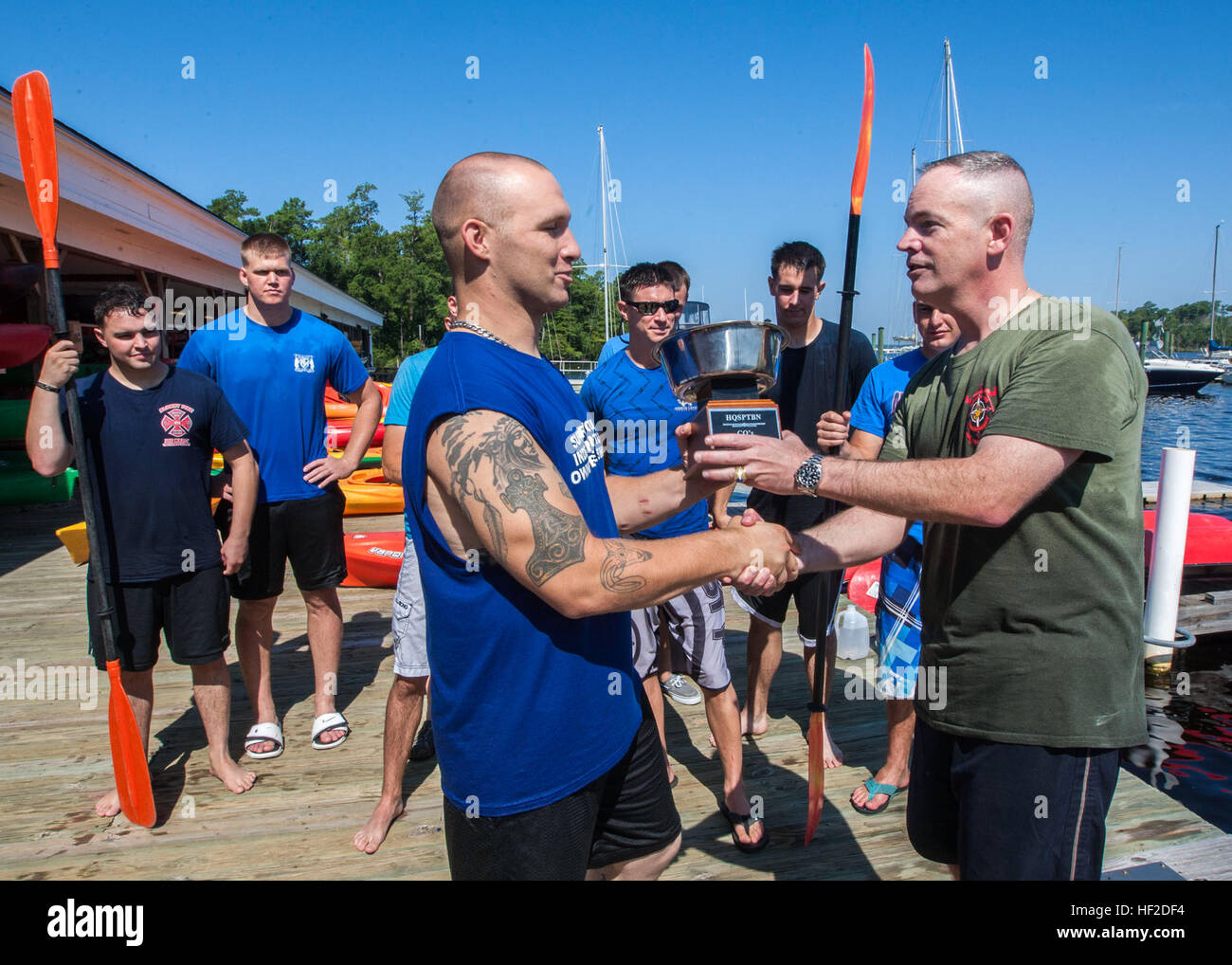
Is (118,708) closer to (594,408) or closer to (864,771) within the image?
(594,408)

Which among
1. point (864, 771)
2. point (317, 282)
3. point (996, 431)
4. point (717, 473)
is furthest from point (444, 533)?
point (317, 282)

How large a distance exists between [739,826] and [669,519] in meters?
1.42

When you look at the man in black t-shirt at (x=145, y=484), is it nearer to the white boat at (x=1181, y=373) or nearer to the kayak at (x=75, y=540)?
the kayak at (x=75, y=540)

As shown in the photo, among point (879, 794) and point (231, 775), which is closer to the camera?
point (879, 794)

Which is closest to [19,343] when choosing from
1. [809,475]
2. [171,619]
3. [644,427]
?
[171,619]

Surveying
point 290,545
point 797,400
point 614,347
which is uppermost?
point 614,347

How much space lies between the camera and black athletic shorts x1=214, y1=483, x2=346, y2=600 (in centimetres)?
436

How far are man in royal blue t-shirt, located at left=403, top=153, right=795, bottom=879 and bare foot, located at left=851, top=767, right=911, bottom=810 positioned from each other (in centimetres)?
197

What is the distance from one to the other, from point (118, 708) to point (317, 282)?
27.2 metres

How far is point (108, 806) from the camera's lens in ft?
12.3

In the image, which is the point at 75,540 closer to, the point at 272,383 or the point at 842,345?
the point at 272,383

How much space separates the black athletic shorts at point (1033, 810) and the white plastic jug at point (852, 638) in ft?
12.1

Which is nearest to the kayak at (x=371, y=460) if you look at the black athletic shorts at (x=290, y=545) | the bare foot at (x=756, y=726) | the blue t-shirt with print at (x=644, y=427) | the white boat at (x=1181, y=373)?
the black athletic shorts at (x=290, y=545)

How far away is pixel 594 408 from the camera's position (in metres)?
4.19
